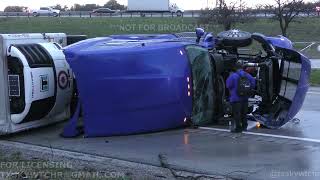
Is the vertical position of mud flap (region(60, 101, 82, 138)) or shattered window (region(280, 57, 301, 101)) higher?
shattered window (region(280, 57, 301, 101))

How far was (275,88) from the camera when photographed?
12.0 m

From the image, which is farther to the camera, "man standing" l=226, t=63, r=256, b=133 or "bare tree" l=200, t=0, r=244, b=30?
"bare tree" l=200, t=0, r=244, b=30

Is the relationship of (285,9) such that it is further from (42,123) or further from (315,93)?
(42,123)

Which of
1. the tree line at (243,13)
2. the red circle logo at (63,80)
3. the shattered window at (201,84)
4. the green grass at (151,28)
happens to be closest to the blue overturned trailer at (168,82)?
the shattered window at (201,84)

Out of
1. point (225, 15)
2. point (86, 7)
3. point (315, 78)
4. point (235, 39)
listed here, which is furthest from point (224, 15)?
point (86, 7)

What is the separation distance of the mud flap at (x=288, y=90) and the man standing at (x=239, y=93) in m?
0.79

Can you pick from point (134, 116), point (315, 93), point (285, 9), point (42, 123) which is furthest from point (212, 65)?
point (285, 9)

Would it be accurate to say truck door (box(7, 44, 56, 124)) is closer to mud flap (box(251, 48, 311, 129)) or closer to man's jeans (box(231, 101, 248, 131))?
man's jeans (box(231, 101, 248, 131))

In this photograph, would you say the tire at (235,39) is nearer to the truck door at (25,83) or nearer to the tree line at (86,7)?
the truck door at (25,83)

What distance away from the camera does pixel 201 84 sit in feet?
37.0

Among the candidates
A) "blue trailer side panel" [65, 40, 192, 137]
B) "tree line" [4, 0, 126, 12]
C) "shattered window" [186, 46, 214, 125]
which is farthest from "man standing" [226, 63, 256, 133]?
"tree line" [4, 0, 126, 12]

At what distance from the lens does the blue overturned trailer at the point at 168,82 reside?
10492mm

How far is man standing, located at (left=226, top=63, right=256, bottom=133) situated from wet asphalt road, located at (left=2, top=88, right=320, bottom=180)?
0.32 m

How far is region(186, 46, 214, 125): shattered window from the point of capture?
11.2 meters
